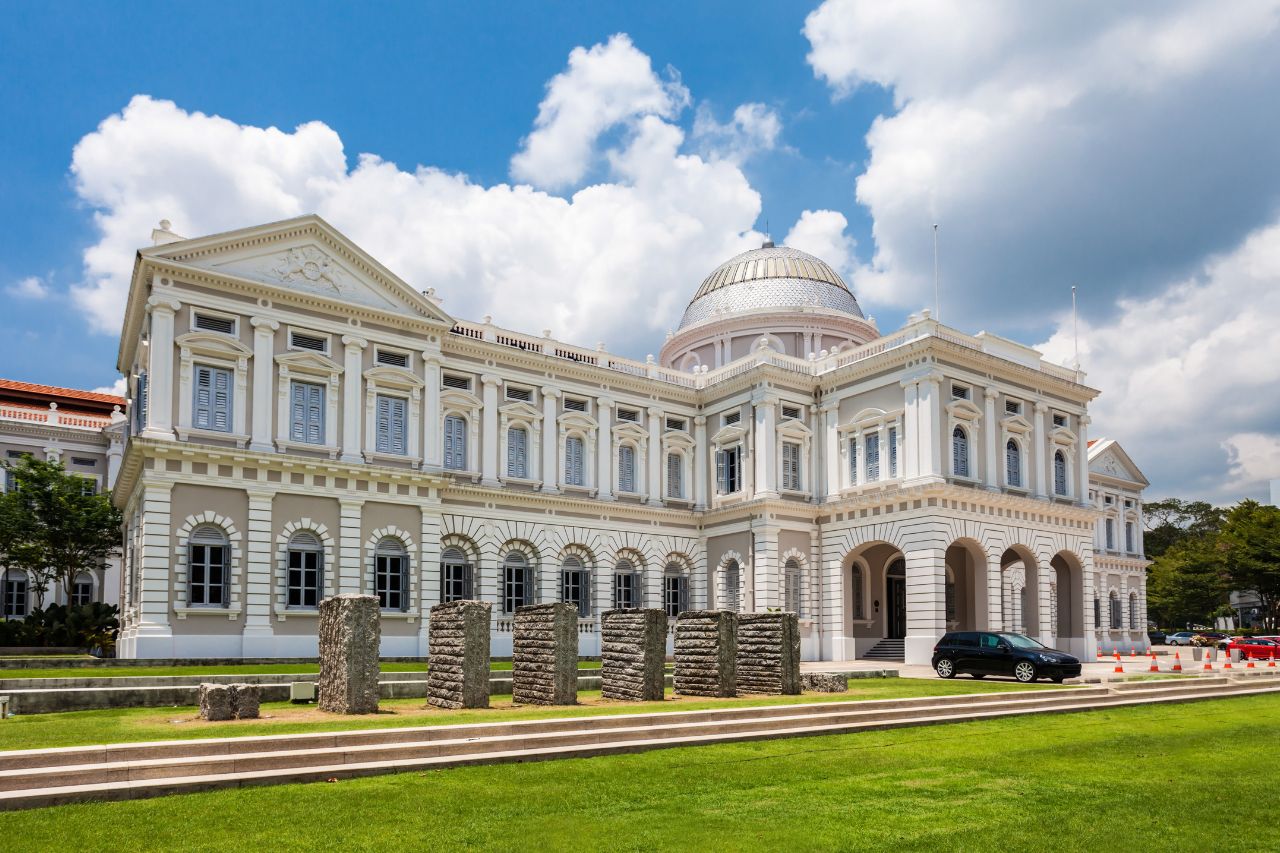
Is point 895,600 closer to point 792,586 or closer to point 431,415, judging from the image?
point 792,586

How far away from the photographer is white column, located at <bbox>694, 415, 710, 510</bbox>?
147 feet

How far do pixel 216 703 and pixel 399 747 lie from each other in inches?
163

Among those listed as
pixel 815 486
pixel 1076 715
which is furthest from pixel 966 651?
pixel 815 486

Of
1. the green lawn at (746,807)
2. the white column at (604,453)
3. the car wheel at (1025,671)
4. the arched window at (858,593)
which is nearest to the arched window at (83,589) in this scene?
the white column at (604,453)

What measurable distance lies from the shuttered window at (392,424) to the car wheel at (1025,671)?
20941 mm

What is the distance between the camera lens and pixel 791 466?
42.7 metres

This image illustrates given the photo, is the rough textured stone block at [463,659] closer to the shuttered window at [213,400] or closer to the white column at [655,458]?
the shuttered window at [213,400]

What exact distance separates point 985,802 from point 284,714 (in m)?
10.8

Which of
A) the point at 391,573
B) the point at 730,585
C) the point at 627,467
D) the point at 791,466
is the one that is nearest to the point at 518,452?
the point at 627,467

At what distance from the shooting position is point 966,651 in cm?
2883

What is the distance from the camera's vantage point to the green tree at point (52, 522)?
41.5 metres

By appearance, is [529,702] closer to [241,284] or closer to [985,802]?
[985,802]

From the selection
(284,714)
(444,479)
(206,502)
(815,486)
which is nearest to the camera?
(284,714)

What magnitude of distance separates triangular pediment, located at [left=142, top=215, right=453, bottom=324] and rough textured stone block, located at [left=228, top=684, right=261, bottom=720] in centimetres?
1976
